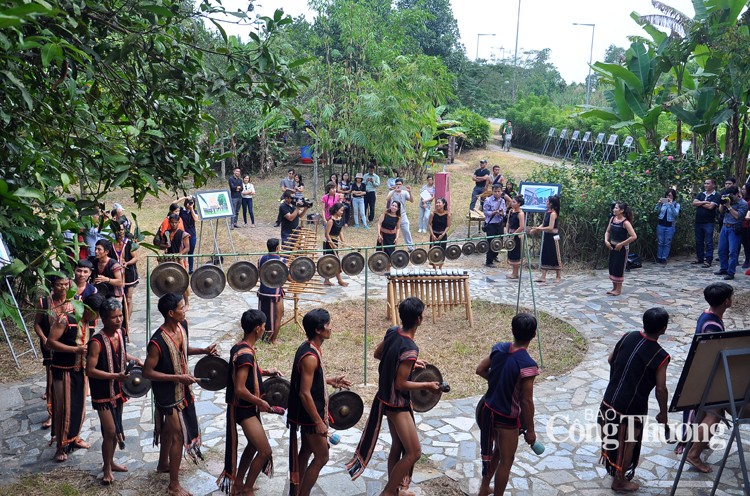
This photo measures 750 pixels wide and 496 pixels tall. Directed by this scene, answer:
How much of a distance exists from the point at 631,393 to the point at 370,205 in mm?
14765

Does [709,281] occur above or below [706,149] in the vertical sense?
below

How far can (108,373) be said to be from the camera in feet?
19.0

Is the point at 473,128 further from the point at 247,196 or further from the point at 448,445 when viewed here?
the point at 448,445

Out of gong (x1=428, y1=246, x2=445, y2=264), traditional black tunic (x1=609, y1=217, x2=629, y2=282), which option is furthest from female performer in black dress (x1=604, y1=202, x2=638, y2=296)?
gong (x1=428, y1=246, x2=445, y2=264)

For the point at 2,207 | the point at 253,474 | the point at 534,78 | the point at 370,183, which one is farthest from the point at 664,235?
the point at 534,78

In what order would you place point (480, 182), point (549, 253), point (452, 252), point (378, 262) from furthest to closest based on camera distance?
point (480, 182)
point (549, 253)
point (452, 252)
point (378, 262)

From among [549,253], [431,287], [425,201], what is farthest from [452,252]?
[425,201]

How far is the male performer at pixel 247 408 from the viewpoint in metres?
5.25

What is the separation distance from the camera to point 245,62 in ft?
19.8

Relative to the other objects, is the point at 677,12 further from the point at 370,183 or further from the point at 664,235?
the point at 370,183

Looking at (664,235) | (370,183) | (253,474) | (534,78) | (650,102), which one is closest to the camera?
(253,474)

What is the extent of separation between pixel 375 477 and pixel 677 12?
49.1ft

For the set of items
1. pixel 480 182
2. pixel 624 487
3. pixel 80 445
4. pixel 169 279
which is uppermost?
pixel 480 182

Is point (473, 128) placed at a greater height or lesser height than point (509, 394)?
greater
